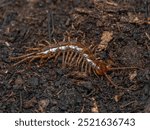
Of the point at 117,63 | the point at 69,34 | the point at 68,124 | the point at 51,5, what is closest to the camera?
the point at 68,124

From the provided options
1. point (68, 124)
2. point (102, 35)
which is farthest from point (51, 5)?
point (68, 124)

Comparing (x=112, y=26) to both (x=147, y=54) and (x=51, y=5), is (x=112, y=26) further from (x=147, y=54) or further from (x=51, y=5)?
(x=51, y=5)

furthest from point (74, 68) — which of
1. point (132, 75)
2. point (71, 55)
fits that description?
point (132, 75)

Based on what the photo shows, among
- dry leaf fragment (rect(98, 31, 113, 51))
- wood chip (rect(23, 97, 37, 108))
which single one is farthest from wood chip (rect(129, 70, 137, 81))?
wood chip (rect(23, 97, 37, 108))

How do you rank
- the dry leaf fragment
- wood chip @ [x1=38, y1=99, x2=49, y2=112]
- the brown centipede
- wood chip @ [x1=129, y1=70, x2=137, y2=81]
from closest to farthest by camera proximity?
1. wood chip @ [x1=38, y1=99, x2=49, y2=112]
2. wood chip @ [x1=129, y1=70, x2=137, y2=81]
3. the brown centipede
4. the dry leaf fragment

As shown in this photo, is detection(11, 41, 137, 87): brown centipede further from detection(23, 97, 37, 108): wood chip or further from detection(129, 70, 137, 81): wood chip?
detection(23, 97, 37, 108): wood chip
